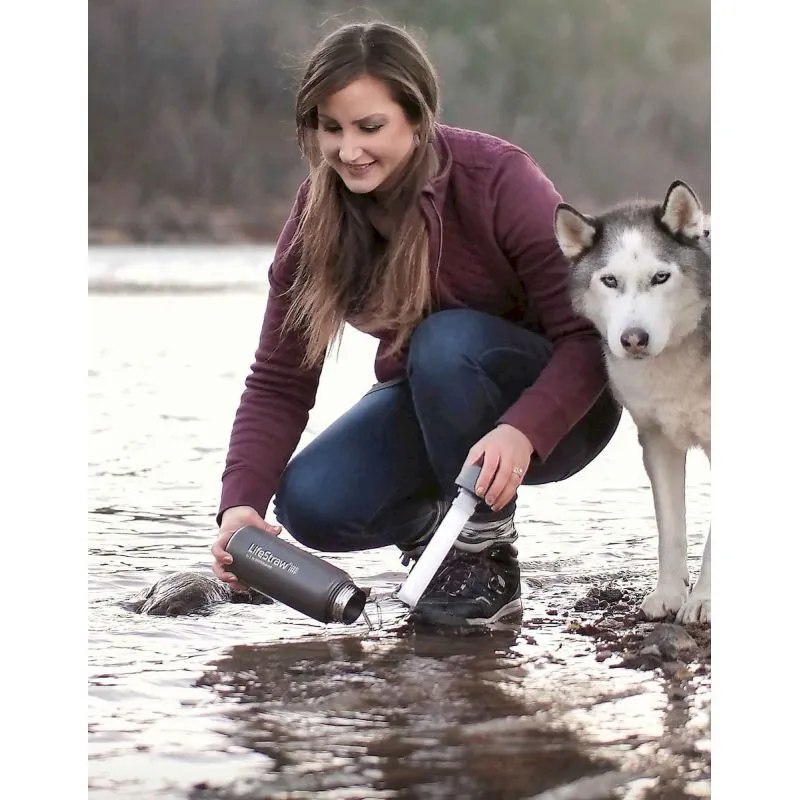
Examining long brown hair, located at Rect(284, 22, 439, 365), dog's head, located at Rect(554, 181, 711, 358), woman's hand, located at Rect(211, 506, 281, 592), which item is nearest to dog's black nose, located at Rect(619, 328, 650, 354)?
dog's head, located at Rect(554, 181, 711, 358)

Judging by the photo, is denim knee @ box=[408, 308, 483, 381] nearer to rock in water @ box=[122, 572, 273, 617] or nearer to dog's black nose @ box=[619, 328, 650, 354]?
dog's black nose @ box=[619, 328, 650, 354]

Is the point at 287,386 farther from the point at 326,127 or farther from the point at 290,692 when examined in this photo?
the point at 290,692

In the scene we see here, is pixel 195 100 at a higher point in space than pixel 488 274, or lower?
higher

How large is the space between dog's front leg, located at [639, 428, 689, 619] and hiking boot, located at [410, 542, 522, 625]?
20 centimetres

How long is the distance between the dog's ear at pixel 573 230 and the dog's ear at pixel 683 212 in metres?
0.10

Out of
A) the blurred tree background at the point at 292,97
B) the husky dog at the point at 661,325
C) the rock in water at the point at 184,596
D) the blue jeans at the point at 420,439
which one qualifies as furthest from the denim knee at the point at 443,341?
the blurred tree background at the point at 292,97

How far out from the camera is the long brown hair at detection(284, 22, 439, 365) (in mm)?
1556

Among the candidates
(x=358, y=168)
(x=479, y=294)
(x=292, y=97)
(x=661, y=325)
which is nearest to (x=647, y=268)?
(x=661, y=325)

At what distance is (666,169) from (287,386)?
137 inches

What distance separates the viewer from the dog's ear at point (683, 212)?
1538mm
